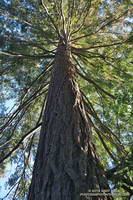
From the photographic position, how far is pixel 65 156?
2.29 m

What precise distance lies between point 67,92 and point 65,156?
1184 mm

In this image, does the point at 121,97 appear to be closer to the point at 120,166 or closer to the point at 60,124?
the point at 120,166

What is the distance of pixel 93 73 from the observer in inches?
212

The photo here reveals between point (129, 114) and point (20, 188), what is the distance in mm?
3281

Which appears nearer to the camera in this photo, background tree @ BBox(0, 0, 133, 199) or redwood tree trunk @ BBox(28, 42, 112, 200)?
redwood tree trunk @ BBox(28, 42, 112, 200)

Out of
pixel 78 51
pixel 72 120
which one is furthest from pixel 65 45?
pixel 72 120

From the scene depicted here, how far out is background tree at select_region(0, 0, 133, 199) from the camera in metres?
2.23

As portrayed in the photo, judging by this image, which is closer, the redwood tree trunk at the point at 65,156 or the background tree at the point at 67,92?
the redwood tree trunk at the point at 65,156

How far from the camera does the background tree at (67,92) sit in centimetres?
223

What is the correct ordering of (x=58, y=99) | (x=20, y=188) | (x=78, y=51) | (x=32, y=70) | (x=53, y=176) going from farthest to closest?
1. (x=32, y=70)
2. (x=78, y=51)
3. (x=20, y=188)
4. (x=58, y=99)
5. (x=53, y=176)

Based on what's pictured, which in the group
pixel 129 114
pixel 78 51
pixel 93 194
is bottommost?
pixel 93 194

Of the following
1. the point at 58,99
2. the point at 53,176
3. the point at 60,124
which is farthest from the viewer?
the point at 58,99

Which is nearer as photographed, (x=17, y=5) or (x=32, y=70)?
(x=17, y=5)

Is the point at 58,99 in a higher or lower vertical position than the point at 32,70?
lower
